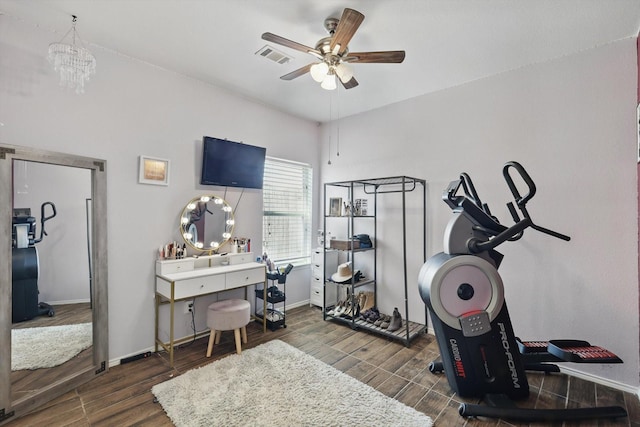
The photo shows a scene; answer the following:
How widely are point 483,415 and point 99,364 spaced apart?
3.09 metres

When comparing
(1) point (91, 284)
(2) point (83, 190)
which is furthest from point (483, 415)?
(2) point (83, 190)

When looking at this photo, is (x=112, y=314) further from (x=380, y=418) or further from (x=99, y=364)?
(x=380, y=418)

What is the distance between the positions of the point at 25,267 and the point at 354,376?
2.72 meters

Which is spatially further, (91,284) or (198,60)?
(198,60)

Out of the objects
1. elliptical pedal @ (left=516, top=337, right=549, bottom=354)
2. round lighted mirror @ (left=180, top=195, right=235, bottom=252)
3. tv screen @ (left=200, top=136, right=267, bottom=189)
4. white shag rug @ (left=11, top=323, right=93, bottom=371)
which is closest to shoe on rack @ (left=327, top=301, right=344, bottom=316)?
round lighted mirror @ (left=180, top=195, right=235, bottom=252)

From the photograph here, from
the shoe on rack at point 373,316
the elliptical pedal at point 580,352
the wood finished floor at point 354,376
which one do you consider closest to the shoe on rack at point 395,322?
the wood finished floor at point 354,376

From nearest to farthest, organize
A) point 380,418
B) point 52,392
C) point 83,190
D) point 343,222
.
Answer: point 380,418 → point 52,392 → point 83,190 → point 343,222

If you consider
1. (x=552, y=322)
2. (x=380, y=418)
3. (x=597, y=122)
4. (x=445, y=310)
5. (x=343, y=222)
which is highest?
(x=597, y=122)

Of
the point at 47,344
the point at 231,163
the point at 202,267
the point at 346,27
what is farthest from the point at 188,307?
the point at 346,27

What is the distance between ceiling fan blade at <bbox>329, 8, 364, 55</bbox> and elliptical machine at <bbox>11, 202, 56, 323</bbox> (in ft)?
8.44

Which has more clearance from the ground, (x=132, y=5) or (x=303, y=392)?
(x=132, y=5)

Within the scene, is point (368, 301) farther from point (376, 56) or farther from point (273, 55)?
point (273, 55)

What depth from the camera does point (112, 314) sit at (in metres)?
2.64

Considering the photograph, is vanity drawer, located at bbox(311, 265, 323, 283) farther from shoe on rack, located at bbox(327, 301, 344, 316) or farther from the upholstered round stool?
the upholstered round stool
